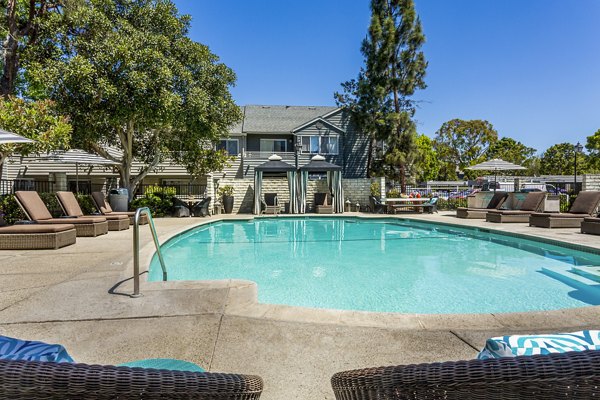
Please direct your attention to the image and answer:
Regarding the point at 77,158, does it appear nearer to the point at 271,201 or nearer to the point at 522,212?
the point at 271,201

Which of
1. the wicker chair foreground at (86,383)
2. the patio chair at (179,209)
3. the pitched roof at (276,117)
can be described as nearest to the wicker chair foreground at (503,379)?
the wicker chair foreground at (86,383)

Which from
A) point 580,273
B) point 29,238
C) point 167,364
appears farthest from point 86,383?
point 29,238

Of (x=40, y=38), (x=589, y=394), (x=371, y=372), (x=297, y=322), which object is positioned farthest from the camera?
(x=40, y=38)

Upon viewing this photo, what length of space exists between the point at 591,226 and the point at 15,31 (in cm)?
1688

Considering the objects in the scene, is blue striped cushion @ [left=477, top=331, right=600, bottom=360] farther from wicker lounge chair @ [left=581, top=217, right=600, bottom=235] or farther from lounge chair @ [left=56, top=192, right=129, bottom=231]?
lounge chair @ [left=56, top=192, right=129, bottom=231]

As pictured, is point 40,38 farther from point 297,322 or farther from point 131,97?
point 297,322

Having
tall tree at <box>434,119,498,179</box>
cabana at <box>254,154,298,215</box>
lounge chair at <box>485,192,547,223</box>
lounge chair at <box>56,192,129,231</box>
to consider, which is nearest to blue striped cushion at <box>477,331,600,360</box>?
lounge chair at <box>56,192,129,231</box>

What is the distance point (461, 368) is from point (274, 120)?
25499 mm

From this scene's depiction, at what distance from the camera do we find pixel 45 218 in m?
7.54

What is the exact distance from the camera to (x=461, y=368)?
0.68 m

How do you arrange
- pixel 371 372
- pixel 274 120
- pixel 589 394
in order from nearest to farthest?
pixel 589 394
pixel 371 372
pixel 274 120

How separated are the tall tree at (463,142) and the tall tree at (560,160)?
25.3ft

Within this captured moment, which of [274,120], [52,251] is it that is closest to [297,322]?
[52,251]

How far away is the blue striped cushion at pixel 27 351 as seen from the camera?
95 cm
